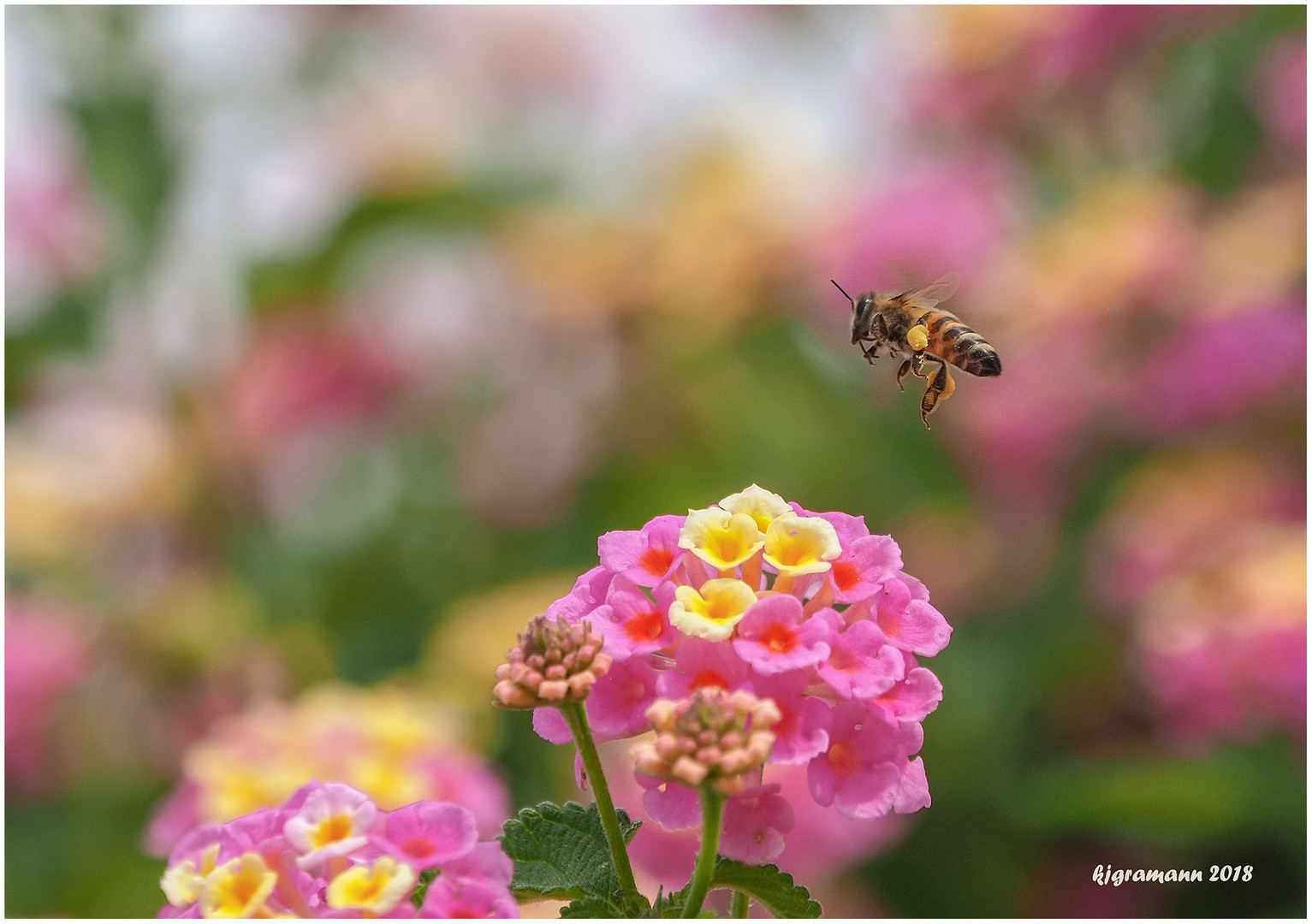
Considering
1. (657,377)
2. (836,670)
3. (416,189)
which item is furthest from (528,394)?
(836,670)

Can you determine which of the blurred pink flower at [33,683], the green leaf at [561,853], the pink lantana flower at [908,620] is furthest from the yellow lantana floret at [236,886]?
the blurred pink flower at [33,683]

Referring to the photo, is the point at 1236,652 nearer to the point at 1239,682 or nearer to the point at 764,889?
the point at 1239,682

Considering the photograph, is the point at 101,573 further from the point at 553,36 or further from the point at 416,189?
the point at 553,36

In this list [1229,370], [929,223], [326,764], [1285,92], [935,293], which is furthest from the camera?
[929,223]

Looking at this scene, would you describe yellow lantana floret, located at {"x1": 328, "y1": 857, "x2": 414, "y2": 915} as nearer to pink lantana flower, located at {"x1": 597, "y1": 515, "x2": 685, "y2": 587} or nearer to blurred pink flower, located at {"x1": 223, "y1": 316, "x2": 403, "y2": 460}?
pink lantana flower, located at {"x1": 597, "y1": 515, "x2": 685, "y2": 587}

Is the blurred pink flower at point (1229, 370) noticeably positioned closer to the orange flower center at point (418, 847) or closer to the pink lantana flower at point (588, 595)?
the pink lantana flower at point (588, 595)

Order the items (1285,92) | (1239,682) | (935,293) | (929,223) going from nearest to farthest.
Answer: (935,293), (1239,682), (1285,92), (929,223)

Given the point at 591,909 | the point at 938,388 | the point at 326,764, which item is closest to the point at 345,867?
the point at 591,909
